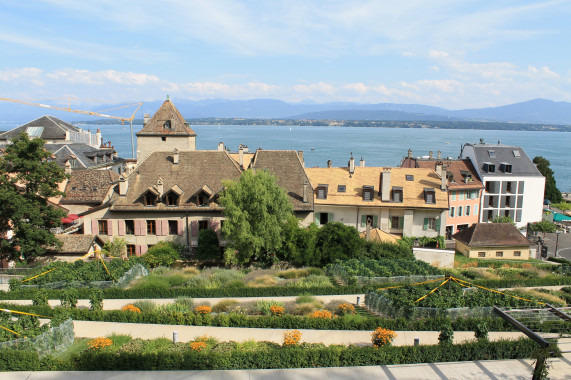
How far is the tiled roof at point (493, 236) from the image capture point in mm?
41250

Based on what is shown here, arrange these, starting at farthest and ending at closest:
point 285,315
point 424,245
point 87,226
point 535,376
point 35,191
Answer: point 424,245, point 87,226, point 35,191, point 285,315, point 535,376

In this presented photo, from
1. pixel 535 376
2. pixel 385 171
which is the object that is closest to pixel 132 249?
pixel 385 171

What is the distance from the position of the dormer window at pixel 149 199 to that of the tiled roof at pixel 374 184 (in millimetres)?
14830

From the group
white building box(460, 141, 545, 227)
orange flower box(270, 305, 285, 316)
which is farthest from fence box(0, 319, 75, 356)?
white building box(460, 141, 545, 227)

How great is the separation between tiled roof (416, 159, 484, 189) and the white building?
0.84m

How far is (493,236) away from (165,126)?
3450 centimetres

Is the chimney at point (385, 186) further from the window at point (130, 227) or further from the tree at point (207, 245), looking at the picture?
the window at point (130, 227)

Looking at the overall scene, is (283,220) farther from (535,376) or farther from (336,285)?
(535,376)

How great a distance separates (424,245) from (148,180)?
2590 cm

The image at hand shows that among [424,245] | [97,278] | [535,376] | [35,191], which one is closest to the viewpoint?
[535,376]

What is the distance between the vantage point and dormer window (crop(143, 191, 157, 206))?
37625 mm

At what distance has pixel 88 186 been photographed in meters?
44.8

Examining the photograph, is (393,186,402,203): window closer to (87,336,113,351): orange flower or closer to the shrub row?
the shrub row

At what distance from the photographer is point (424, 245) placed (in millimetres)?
40938
